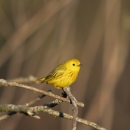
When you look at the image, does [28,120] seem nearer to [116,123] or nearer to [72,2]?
[116,123]

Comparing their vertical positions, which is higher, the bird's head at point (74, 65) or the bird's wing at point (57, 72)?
the bird's head at point (74, 65)

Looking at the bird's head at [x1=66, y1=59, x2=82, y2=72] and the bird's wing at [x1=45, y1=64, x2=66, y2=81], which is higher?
the bird's head at [x1=66, y1=59, x2=82, y2=72]

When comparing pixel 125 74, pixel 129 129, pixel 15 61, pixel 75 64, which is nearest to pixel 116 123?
pixel 129 129

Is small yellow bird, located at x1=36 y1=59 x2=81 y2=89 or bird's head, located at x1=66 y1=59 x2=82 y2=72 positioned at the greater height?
bird's head, located at x1=66 y1=59 x2=82 y2=72

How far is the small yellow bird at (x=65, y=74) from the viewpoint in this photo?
3095mm

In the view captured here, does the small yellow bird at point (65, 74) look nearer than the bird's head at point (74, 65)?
Yes

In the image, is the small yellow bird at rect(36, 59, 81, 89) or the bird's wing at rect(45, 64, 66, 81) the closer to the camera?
the small yellow bird at rect(36, 59, 81, 89)

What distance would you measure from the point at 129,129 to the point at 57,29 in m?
3.95

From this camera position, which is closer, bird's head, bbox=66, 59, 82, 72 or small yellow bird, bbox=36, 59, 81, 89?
small yellow bird, bbox=36, 59, 81, 89

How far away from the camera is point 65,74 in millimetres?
3334

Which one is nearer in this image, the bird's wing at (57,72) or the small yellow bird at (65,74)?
the small yellow bird at (65,74)

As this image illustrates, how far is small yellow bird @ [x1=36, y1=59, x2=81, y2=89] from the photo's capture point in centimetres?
310

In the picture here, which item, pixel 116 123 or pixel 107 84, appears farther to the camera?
pixel 116 123

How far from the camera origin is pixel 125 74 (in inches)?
258
